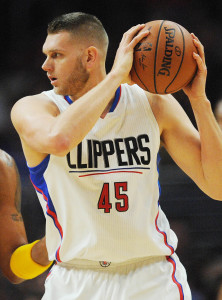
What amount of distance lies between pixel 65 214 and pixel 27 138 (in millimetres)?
449

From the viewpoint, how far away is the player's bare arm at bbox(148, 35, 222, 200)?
114 inches

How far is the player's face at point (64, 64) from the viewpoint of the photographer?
116 inches

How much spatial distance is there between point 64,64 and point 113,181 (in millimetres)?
664

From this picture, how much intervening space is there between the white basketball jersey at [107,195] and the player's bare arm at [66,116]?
166 millimetres

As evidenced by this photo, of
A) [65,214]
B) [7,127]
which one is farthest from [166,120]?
[7,127]

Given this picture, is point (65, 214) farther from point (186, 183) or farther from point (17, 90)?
point (17, 90)

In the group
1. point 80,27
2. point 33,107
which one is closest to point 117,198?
point 33,107

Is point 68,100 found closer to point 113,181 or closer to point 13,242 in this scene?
point 113,181

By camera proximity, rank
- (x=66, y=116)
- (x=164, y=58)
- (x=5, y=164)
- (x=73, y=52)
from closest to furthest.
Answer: (x=66, y=116) → (x=164, y=58) → (x=73, y=52) → (x=5, y=164)

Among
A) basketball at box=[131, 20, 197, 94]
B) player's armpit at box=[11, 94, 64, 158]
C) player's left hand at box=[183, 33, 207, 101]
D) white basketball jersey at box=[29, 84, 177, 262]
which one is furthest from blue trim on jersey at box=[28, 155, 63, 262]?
player's left hand at box=[183, 33, 207, 101]

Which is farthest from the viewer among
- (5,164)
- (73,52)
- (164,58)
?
(5,164)

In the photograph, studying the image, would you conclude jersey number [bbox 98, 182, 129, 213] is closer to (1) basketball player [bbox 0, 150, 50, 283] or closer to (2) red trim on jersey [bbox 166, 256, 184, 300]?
(2) red trim on jersey [bbox 166, 256, 184, 300]

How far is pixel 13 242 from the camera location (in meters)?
3.66

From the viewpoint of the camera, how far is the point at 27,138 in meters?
2.73
